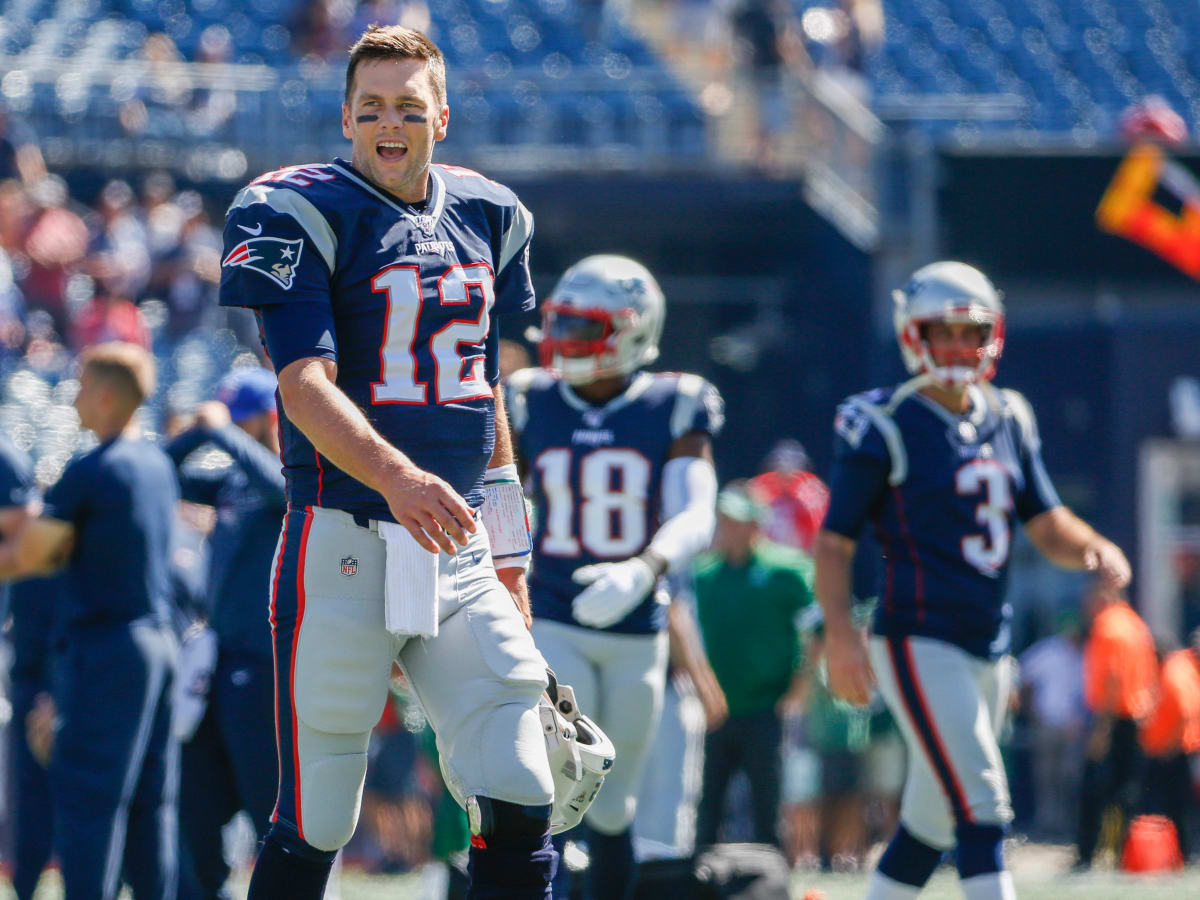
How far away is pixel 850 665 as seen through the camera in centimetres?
479

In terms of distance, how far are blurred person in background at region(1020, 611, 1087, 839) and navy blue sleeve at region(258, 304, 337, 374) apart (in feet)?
27.4

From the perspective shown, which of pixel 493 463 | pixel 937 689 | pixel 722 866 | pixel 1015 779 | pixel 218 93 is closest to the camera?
pixel 493 463

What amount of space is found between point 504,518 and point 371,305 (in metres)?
0.55

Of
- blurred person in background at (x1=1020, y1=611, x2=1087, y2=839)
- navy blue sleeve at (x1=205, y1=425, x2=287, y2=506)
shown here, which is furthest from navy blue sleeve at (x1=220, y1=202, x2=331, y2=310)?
blurred person in background at (x1=1020, y1=611, x2=1087, y2=839)

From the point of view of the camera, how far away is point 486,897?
10.8 ft

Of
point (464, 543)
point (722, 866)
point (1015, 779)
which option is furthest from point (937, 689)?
point (1015, 779)

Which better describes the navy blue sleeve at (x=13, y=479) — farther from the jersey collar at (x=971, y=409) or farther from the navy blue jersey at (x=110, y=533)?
the jersey collar at (x=971, y=409)

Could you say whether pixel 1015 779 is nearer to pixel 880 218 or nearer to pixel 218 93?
pixel 880 218

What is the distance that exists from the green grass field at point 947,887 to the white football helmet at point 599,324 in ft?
6.75

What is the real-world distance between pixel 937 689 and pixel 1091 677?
5775 mm

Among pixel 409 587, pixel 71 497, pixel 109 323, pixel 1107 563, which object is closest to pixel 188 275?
pixel 109 323

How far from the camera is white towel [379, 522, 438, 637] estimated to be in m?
3.28

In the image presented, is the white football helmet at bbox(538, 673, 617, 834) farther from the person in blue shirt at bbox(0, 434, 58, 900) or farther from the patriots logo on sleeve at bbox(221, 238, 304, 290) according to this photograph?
the person in blue shirt at bbox(0, 434, 58, 900)

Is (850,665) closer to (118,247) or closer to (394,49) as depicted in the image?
(394,49)
